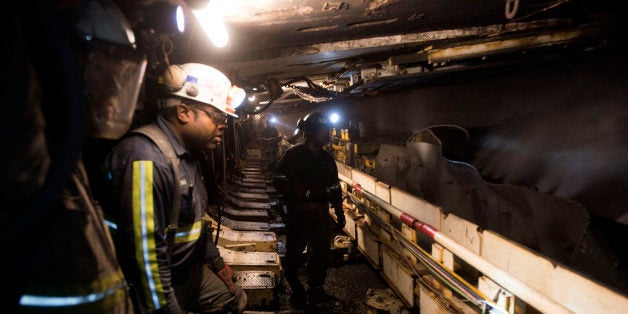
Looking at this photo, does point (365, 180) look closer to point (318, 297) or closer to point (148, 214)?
point (318, 297)

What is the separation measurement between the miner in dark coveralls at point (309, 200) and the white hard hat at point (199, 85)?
7.06 feet

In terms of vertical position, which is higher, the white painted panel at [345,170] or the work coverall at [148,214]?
the work coverall at [148,214]

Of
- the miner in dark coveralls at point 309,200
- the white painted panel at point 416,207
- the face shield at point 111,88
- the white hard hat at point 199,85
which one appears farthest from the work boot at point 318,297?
the face shield at point 111,88

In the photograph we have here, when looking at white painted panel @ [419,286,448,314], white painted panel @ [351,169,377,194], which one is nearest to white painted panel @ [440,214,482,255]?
white painted panel @ [419,286,448,314]

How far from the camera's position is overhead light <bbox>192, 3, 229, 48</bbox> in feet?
7.33

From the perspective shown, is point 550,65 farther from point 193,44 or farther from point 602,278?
point 193,44

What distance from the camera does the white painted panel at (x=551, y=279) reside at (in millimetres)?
1742

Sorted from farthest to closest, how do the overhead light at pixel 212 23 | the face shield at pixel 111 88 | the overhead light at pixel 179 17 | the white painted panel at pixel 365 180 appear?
the white painted panel at pixel 365 180
the overhead light at pixel 212 23
the overhead light at pixel 179 17
the face shield at pixel 111 88

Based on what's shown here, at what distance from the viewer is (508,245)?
2500mm

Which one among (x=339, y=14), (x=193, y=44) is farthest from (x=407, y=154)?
(x=193, y=44)

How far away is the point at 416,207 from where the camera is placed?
402 centimetres

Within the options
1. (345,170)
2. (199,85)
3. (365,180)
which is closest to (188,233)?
(199,85)

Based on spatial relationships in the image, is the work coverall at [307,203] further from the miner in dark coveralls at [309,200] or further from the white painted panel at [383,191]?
the white painted panel at [383,191]

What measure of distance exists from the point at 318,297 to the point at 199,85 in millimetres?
3901
